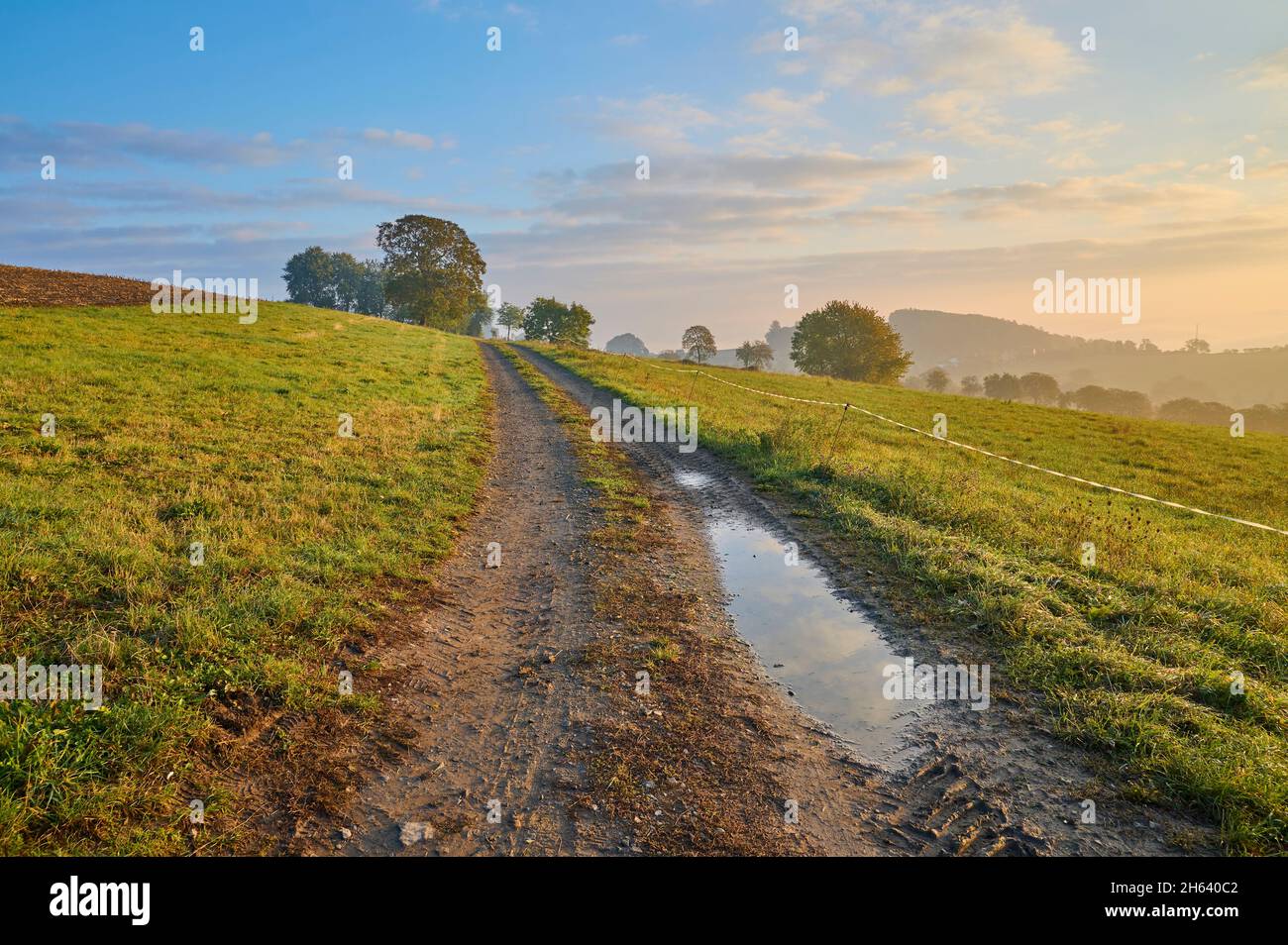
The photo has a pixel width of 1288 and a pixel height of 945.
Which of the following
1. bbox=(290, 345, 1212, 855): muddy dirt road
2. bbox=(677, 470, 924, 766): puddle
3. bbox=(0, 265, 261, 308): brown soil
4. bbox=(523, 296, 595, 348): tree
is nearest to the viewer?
bbox=(290, 345, 1212, 855): muddy dirt road

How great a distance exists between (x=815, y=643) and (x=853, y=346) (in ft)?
321

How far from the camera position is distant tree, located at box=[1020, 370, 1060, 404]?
155 meters

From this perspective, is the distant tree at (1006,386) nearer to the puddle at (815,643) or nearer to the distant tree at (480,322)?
the distant tree at (480,322)

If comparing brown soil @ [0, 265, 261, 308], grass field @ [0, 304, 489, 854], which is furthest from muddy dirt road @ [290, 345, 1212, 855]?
brown soil @ [0, 265, 261, 308]

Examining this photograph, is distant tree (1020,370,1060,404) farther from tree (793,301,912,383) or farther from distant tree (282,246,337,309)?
distant tree (282,246,337,309)

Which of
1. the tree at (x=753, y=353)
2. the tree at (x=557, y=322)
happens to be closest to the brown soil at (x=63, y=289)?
the tree at (x=557, y=322)

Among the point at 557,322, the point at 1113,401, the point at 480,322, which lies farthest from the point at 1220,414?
the point at 480,322

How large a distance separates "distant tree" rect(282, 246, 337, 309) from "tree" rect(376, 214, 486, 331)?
178ft

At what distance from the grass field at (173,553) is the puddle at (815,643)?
173 inches

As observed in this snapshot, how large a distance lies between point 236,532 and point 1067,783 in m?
9.76

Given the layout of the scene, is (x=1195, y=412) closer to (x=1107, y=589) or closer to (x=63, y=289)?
(x=1107, y=589)

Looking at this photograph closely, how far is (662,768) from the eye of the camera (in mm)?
4793

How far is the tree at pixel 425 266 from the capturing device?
248 feet
